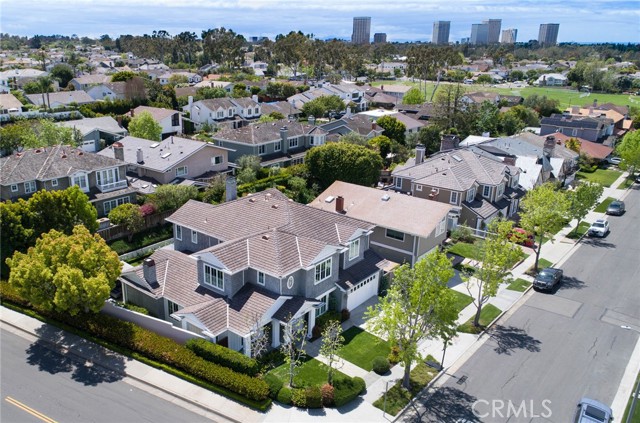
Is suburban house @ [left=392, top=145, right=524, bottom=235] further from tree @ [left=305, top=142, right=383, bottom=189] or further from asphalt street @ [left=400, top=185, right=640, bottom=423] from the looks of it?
asphalt street @ [left=400, top=185, right=640, bottom=423]

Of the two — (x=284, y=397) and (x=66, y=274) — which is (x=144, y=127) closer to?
(x=66, y=274)

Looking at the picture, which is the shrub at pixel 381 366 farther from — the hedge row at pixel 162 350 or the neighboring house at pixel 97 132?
the neighboring house at pixel 97 132

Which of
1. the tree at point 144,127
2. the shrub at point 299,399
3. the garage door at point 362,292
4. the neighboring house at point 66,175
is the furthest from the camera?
the tree at point 144,127

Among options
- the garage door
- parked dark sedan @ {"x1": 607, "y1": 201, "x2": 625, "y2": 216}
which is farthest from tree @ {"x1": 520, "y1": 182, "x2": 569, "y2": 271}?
parked dark sedan @ {"x1": 607, "y1": 201, "x2": 625, "y2": 216}

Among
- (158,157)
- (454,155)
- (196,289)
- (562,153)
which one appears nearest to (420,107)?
(562,153)

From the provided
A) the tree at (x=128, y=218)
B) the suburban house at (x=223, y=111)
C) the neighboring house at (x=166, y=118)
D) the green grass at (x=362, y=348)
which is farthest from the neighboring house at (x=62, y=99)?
the green grass at (x=362, y=348)

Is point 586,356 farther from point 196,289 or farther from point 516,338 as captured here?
point 196,289
